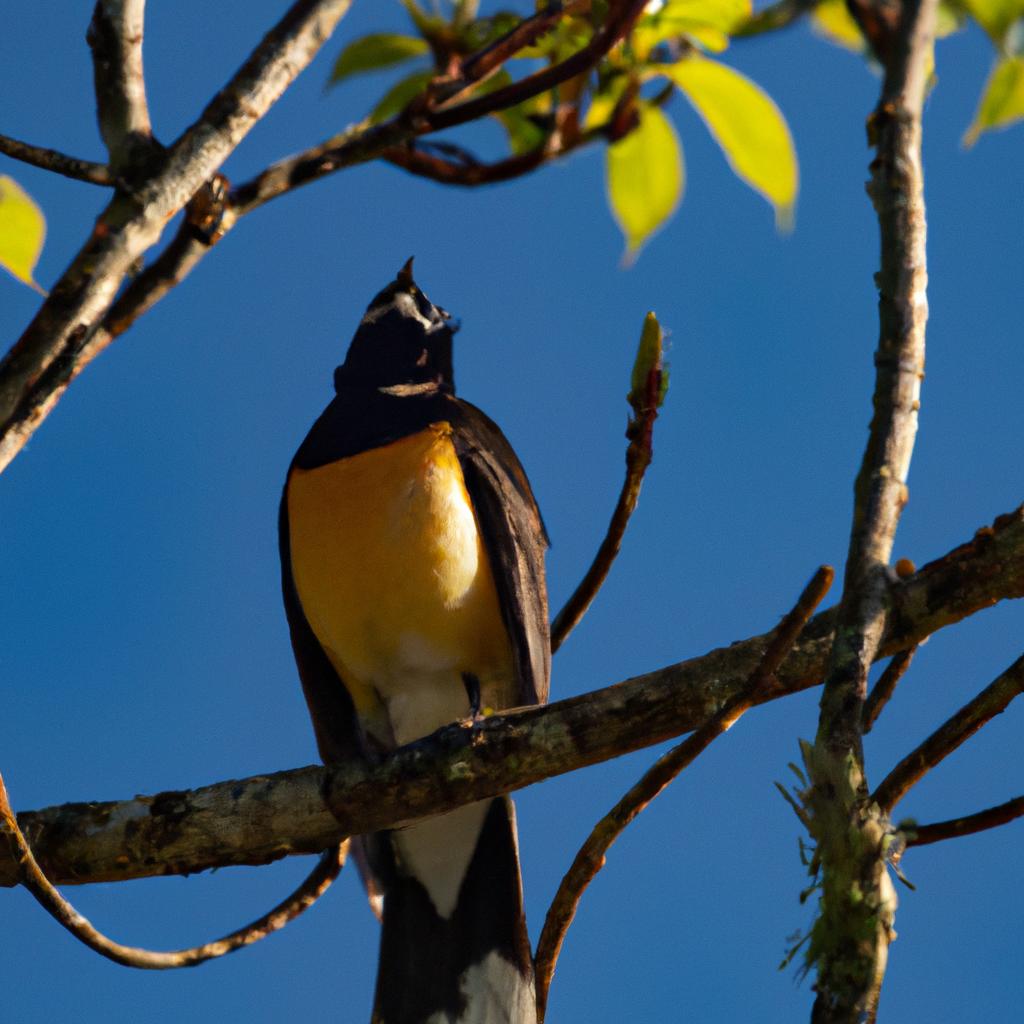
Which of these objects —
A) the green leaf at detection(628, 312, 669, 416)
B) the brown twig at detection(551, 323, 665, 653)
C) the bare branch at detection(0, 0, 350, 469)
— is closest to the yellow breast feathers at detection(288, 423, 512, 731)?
the brown twig at detection(551, 323, 665, 653)

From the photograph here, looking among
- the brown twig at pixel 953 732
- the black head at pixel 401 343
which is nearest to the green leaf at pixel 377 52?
the brown twig at pixel 953 732

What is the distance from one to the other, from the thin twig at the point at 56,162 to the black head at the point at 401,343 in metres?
2.68

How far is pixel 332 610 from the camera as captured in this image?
14.4 feet

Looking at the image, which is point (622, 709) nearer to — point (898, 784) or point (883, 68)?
point (898, 784)

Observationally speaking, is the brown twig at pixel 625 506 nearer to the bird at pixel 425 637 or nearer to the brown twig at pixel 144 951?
the bird at pixel 425 637

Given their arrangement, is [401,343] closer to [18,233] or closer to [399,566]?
[399,566]

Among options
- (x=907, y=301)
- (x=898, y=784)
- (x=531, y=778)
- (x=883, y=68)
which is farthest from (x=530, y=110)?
(x=898, y=784)

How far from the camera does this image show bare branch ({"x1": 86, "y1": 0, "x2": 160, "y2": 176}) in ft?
7.41

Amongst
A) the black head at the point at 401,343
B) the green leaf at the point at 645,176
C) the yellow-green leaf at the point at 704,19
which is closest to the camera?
the yellow-green leaf at the point at 704,19

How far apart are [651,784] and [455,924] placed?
201 centimetres

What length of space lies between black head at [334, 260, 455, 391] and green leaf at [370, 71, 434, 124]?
207cm

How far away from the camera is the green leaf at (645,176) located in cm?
279

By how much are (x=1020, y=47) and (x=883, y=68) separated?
24 centimetres

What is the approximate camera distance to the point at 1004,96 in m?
2.48
